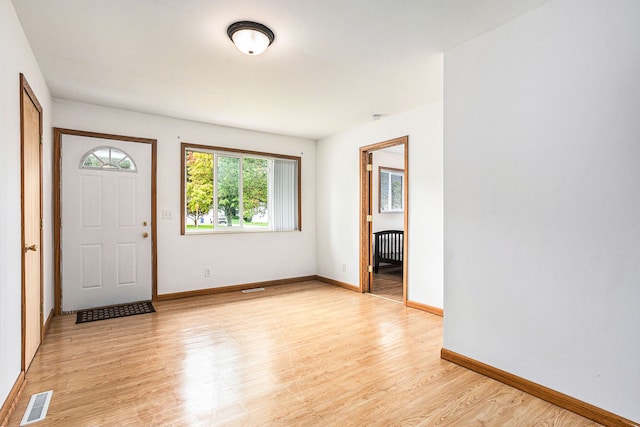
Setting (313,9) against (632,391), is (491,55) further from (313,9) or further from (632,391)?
(632,391)

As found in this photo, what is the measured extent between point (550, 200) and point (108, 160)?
15.1ft

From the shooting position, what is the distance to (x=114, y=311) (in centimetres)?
394

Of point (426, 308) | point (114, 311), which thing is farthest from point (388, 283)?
point (114, 311)

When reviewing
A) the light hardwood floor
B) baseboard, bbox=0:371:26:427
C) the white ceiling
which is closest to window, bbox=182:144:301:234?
the white ceiling

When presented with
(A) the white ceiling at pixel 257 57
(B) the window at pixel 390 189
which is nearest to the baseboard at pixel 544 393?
(A) the white ceiling at pixel 257 57

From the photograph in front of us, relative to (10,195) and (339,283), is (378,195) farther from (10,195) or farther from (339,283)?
(10,195)

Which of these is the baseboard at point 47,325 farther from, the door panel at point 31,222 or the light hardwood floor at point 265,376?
the door panel at point 31,222

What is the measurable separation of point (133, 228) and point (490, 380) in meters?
4.18

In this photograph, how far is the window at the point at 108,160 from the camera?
4020 millimetres

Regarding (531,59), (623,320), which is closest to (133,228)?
(531,59)

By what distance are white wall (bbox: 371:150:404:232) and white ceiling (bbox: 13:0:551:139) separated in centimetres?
272

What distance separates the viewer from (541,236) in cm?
213

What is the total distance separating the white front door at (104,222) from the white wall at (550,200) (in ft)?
12.2

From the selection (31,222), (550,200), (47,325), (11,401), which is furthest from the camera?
(47,325)
